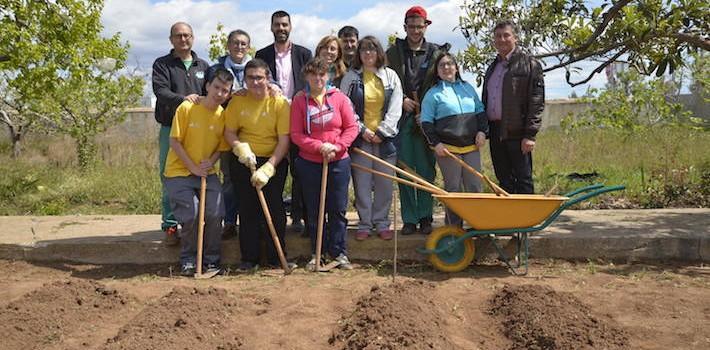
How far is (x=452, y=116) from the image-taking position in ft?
16.5

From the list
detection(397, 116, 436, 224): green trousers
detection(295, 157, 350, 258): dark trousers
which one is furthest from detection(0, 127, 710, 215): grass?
detection(295, 157, 350, 258): dark trousers

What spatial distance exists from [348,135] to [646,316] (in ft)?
7.73

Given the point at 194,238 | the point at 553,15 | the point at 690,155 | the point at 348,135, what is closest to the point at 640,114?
the point at 690,155

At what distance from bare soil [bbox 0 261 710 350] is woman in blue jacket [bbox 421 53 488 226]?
1004 millimetres

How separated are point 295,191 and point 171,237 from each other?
110cm

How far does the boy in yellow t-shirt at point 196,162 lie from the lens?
16.3 ft

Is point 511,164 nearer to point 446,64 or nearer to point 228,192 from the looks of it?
point 446,64

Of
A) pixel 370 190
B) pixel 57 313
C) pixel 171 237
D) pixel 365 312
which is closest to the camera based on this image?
pixel 365 312

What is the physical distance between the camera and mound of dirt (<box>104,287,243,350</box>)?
11.4ft

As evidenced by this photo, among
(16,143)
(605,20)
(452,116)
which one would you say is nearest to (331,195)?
(452,116)

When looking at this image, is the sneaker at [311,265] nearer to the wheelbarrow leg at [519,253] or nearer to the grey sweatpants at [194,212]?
the grey sweatpants at [194,212]

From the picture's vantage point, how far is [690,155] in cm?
936

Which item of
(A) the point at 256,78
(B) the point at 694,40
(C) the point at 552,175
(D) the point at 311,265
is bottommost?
(D) the point at 311,265

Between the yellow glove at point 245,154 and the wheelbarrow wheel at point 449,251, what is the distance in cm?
147
